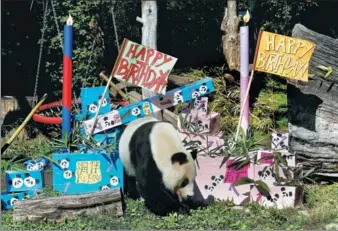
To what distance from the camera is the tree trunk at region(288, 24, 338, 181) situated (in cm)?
638

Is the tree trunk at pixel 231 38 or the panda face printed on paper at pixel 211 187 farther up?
the tree trunk at pixel 231 38

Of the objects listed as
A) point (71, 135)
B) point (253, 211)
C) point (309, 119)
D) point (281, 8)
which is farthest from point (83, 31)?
point (253, 211)

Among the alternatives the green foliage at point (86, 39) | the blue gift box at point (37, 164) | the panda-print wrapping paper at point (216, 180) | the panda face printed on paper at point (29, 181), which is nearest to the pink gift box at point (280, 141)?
the panda-print wrapping paper at point (216, 180)

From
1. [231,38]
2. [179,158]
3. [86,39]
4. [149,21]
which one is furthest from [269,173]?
[86,39]

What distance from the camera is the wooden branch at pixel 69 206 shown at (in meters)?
5.08

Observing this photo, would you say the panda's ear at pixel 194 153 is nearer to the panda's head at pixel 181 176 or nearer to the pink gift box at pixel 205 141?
the panda's head at pixel 181 176

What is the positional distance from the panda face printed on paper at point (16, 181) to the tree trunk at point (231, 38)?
3.98 metres

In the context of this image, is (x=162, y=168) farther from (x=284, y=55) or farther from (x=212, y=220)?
(x=284, y=55)

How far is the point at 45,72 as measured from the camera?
955 centimetres

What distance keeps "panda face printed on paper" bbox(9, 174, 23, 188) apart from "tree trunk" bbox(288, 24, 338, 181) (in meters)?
2.78

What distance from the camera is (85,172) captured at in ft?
18.9

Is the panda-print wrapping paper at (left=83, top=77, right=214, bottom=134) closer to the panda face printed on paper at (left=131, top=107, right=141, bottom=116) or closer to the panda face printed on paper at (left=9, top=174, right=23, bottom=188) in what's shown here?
the panda face printed on paper at (left=131, top=107, right=141, bottom=116)

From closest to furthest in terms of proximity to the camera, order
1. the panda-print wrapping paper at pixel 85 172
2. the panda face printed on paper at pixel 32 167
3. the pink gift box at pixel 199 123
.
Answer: the panda-print wrapping paper at pixel 85 172
the panda face printed on paper at pixel 32 167
the pink gift box at pixel 199 123

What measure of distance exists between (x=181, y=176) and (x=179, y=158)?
16 cm
